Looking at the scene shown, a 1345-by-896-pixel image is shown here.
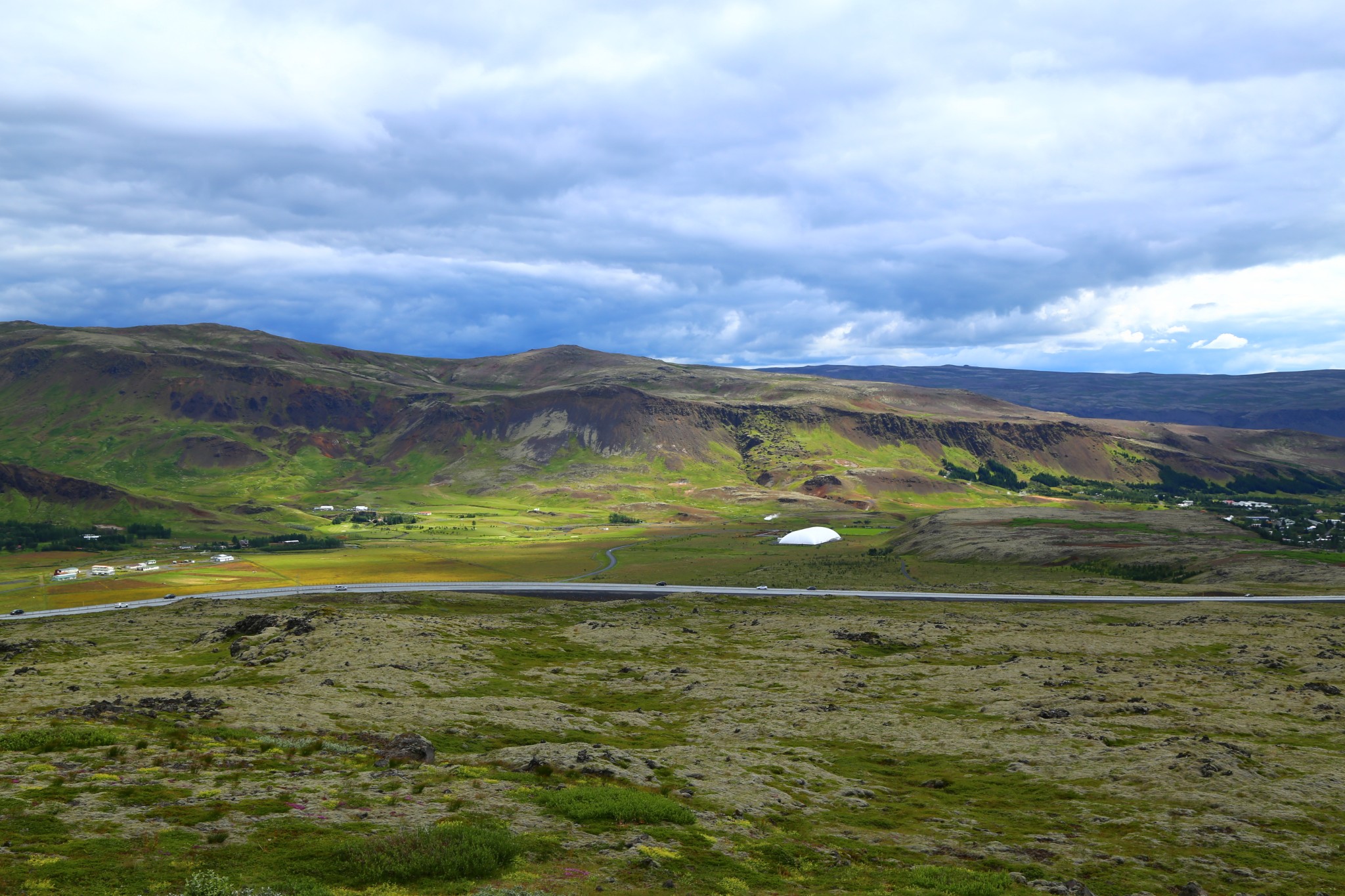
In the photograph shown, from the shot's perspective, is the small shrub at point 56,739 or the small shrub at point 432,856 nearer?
the small shrub at point 432,856

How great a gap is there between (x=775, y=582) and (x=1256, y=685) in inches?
3486

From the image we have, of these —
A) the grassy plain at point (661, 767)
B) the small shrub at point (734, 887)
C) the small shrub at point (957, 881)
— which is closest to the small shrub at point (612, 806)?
the grassy plain at point (661, 767)

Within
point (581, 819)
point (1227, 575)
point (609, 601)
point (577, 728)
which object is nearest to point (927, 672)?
point (577, 728)

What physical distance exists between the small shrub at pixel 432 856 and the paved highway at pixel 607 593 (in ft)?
333

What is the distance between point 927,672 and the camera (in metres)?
68.2

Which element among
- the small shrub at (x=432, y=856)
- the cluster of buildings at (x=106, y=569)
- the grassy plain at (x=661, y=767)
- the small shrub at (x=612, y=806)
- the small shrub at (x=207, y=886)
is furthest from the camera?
the cluster of buildings at (x=106, y=569)

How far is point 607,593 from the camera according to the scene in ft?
425

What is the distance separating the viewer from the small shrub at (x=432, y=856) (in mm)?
20797

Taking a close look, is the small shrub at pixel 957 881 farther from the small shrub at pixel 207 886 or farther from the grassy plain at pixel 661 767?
the small shrub at pixel 207 886

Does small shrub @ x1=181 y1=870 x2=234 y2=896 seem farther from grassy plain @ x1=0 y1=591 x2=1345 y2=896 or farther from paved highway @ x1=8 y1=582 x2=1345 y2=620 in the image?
paved highway @ x1=8 y1=582 x2=1345 y2=620

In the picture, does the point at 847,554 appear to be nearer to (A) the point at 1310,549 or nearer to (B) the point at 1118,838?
(A) the point at 1310,549

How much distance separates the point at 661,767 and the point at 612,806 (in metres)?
8.65

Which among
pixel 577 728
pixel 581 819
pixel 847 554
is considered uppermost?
pixel 581 819

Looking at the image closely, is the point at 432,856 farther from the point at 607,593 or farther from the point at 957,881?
the point at 607,593
